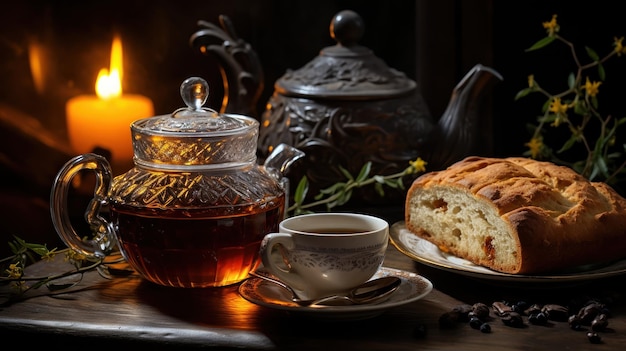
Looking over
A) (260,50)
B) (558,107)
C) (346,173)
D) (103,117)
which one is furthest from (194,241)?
(260,50)

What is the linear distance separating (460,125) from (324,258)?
73cm

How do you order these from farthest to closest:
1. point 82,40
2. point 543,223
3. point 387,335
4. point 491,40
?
point 82,40, point 491,40, point 543,223, point 387,335

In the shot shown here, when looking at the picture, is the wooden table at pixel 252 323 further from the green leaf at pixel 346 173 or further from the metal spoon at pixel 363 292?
the green leaf at pixel 346 173

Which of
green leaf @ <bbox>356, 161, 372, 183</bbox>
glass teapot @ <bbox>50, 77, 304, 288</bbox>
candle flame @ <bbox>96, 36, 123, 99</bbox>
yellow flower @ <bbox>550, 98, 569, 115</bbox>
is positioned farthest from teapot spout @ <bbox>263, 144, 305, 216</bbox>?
candle flame @ <bbox>96, 36, 123, 99</bbox>

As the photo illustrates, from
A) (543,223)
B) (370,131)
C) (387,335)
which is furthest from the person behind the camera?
(370,131)

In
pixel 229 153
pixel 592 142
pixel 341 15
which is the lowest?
pixel 592 142

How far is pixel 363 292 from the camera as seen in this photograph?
1246 millimetres

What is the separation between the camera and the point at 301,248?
1.20m

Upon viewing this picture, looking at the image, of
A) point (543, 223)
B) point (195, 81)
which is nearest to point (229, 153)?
point (195, 81)

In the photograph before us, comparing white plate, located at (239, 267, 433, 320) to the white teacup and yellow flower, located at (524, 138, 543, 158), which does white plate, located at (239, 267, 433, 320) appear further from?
yellow flower, located at (524, 138, 543, 158)

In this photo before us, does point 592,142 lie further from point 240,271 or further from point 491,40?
point 240,271

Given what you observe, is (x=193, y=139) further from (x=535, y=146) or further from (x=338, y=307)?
(x=535, y=146)

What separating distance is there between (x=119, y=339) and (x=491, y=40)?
1.26m

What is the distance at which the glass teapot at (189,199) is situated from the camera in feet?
4.16
